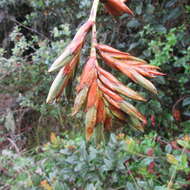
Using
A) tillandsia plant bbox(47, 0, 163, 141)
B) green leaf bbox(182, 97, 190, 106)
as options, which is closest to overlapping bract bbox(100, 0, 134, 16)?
tillandsia plant bbox(47, 0, 163, 141)

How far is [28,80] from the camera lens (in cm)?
226

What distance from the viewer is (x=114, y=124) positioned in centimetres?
85

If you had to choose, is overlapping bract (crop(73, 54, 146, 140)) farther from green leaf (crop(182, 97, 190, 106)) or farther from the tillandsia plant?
green leaf (crop(182, 97, 190, 106))

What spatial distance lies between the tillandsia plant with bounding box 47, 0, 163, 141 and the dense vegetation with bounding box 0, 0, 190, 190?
0.07 meters

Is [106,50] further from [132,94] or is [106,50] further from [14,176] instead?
[14,176]

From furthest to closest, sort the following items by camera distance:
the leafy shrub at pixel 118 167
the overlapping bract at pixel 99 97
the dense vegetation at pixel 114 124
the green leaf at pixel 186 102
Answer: the green leaf at pixel 186 102
the dense vegetation at pixel 114 124
the leafy shrub at pixel 118 167
the overlapping bract at pixel 99 97

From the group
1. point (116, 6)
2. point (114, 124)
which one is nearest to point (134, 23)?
point (114, 124)

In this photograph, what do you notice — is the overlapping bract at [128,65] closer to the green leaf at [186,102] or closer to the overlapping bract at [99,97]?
the overlapping bract at [99,97]

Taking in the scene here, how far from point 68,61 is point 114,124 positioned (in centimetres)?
46

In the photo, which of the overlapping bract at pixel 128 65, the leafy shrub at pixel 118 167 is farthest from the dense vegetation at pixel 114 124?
the overlapping bract at pixel 128 65

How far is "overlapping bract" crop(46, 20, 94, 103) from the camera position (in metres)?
0.41

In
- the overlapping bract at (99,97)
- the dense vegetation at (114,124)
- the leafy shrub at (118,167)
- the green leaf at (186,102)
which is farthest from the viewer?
the green leaf at (186,102)

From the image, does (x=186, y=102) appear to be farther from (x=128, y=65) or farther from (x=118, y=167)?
(x=128, y=65)

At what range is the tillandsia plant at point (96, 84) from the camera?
0.41 metres
